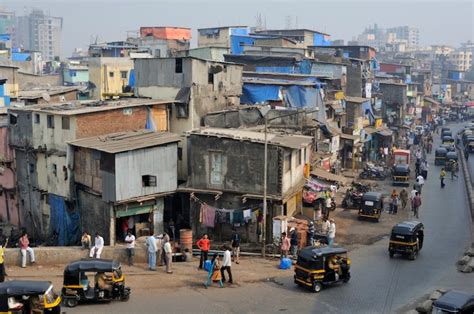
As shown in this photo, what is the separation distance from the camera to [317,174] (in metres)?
37.7

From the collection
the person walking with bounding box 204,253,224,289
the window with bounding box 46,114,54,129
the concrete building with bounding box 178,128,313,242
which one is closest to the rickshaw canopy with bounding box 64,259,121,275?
the person walking with bounding box 204,253,224,289

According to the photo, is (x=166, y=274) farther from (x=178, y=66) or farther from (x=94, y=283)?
(x=178, y=66)

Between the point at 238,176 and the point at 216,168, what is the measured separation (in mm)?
1291

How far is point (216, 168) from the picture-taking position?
30469mm

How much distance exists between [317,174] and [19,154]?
17275 millimetres

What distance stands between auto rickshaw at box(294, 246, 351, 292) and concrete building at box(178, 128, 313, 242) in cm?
631

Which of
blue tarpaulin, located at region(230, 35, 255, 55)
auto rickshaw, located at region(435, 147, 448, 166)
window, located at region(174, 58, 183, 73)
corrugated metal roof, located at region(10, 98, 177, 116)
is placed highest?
blue tarpaulin, located at region(230, 35, 255, 55)

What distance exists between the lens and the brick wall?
3073 centimetres

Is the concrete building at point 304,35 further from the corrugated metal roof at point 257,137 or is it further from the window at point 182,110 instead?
the corrugated metal roof at point 257,137

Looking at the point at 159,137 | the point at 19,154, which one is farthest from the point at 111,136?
the point at 19,154

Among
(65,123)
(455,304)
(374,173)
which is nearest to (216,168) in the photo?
(65,123)

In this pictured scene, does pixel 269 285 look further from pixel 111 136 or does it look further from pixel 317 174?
pixel 317 174

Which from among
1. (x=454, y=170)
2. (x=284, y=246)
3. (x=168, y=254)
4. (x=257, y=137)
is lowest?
(x=454, y=170)

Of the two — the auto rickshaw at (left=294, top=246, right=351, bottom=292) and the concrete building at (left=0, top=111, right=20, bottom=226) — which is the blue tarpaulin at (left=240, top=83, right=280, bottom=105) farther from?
the auto rickshaw at (left=294, top=246, right=351, bottom=292)
